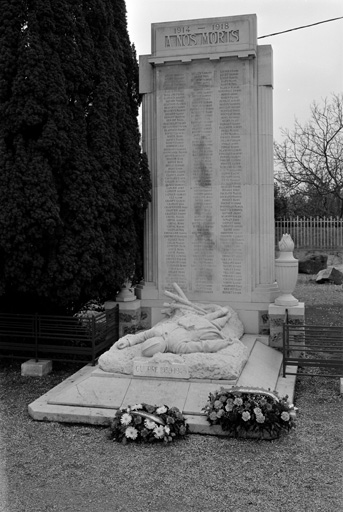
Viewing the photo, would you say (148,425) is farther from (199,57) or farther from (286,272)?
(199,57)

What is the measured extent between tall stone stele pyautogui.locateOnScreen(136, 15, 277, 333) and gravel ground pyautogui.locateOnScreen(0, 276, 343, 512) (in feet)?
10.2

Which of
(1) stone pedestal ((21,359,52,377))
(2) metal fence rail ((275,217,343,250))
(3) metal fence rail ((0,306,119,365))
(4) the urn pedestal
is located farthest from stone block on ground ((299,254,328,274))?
(1) stone pedestal ((21,359,52,377))

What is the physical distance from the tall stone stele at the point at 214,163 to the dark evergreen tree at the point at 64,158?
590 mm

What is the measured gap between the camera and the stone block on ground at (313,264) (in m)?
20.1

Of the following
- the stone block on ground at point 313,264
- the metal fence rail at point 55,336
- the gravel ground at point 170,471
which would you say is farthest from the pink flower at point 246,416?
the stone block on ground at point 313,264

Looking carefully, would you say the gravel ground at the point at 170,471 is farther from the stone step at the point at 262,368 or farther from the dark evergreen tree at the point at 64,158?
the dark evergreen tree at the point at 64,158

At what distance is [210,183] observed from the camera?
8500 millimetres

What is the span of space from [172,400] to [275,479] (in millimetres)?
A: 1638

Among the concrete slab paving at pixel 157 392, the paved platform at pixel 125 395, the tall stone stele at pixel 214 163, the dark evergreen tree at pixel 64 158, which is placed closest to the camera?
the paved platform at pixel 125 395

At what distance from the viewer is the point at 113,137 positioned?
26.5ft

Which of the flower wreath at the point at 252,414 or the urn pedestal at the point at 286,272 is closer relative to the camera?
the flower wreath at the point at 252,414

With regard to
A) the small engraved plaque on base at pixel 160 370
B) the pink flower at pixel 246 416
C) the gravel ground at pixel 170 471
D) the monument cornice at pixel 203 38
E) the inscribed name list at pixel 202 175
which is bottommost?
the gravel ground at pixel 170 471

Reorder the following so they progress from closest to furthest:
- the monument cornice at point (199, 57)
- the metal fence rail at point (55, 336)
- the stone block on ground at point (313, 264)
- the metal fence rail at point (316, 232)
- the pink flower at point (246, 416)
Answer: the pink flower at point (246, 416)
the metal fence rail at point (55, 336)
the monument cornice at point (199, 57)
the stone block on ground at point (313, 264)
the metal fence rail at point (316, 232)

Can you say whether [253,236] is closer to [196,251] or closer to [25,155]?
[196,251]
